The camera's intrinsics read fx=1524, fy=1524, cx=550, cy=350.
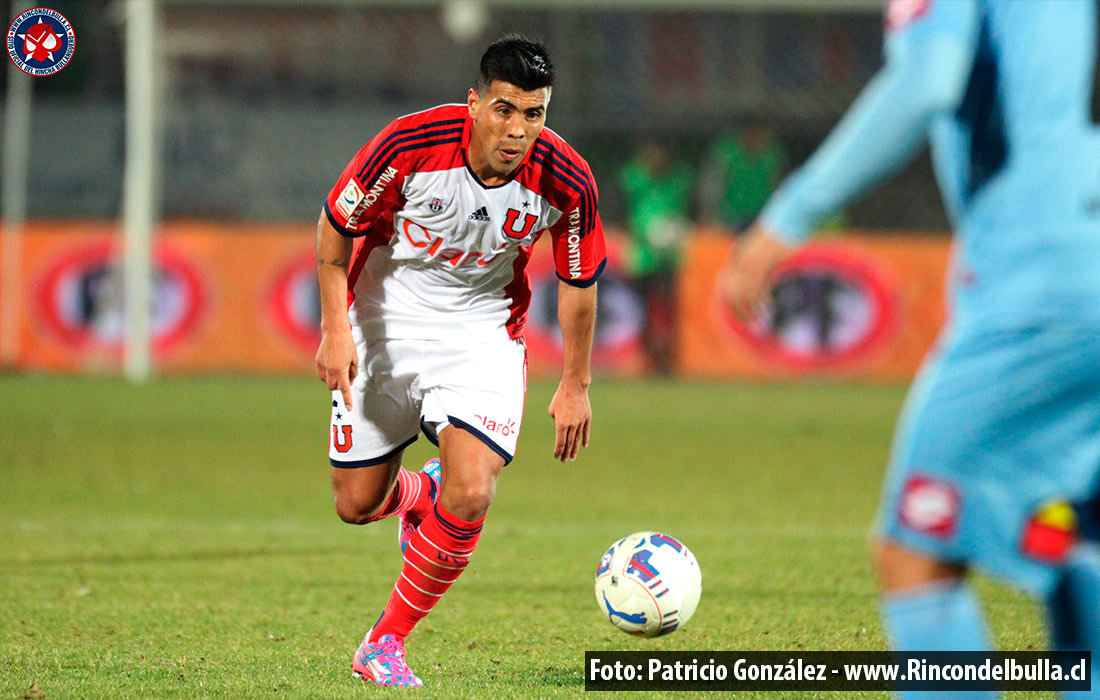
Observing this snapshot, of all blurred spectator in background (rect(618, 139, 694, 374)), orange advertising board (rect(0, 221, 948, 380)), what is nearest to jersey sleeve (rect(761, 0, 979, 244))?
orange advertising board (rect(0, 221, 948, 380))

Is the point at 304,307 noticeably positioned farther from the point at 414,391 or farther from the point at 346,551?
the point at 414,391

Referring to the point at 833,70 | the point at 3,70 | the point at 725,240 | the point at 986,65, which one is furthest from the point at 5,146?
the point at 986,65

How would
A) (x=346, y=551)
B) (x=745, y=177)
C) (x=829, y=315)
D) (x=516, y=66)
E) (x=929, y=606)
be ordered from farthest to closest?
(x=745, y=177) → (x=829, y=315) → (x=346, y=551) → (x=516, y=66) → (x=929, y=606)

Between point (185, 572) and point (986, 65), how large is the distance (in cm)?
423

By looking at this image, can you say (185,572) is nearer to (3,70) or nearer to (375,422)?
(375,422)

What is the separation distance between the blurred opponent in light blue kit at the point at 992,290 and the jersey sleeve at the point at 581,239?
1.84 metres

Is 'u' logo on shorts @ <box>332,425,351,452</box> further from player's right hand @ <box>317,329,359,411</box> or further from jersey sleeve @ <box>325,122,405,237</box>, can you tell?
jersey sleeve @ <box>325,122,405,237</box>

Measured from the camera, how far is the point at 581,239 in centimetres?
445

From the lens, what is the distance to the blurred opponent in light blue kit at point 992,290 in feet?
8.03

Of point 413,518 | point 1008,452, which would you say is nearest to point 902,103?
point 1008,452

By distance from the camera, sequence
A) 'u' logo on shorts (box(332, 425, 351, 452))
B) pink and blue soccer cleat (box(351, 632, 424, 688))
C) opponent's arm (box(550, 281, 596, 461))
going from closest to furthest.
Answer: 1. pink and blue soccer cleat (box(351, 632, 424, 688))
2. opponent's arm (box(550, 281, 596, 461))
3. 'u' logo on shorts (box(332, 425, 351, 452))

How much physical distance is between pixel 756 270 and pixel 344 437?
238cm

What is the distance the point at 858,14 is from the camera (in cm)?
1903

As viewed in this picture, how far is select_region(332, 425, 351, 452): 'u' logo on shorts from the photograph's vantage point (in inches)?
183
